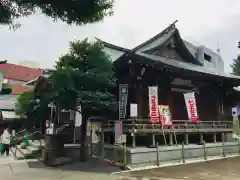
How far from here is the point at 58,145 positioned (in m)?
13.8

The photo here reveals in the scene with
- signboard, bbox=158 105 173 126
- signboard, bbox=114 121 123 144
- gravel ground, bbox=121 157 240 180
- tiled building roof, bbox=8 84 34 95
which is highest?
tiled building roof, bbox=8 84 34 95

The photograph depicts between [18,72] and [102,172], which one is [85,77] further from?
[18,72]

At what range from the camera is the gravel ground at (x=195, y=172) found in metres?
11.0

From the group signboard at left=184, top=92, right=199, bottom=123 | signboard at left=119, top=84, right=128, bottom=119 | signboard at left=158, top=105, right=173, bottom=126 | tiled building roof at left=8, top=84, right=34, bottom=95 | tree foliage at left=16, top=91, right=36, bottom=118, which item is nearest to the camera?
signboard at left=119, top=84, right=128, bottom=119

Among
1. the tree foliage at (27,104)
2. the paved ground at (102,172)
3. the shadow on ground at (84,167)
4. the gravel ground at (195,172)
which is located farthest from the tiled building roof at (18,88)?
the gravel ground at (195,172)

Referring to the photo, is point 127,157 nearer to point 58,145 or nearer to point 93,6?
point 58,145

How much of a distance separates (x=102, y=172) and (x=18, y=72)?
3793cm

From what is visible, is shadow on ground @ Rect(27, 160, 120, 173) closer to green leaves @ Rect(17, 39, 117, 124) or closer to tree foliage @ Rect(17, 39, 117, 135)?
tree foliage @ Rect(17, 39, 117, 135)

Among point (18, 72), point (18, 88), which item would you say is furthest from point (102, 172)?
point (18, 72)

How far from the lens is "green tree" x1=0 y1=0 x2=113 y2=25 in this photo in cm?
704

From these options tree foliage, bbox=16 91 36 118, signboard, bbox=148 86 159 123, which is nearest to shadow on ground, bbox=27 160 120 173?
signboard, bbox=148 86 159 123

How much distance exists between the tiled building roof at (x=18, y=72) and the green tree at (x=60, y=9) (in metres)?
36.9

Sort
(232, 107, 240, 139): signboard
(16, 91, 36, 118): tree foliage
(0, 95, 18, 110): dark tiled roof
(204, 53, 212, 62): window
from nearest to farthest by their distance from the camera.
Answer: (16, 91, 36, 118): tree foliage, (232, 107, 240, 139): signboard, (204, 53, 212, 62): window, (0, 95, 18, 110): dark tiled roof

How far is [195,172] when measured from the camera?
12.2 metres
